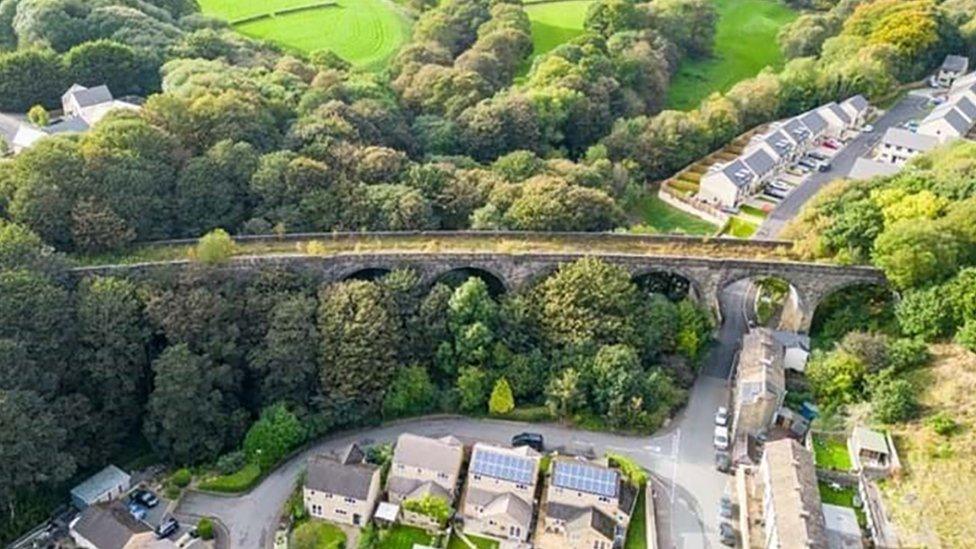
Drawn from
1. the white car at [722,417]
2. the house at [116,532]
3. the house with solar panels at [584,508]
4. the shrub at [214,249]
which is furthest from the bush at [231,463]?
the white car at [722,417]

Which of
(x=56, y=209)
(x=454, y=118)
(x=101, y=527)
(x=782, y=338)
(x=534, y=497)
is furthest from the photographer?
(x=454, y=118)

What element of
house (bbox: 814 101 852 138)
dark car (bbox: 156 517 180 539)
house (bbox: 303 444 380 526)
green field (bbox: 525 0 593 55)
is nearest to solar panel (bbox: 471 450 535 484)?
house (bbox: 303 444 380 526)

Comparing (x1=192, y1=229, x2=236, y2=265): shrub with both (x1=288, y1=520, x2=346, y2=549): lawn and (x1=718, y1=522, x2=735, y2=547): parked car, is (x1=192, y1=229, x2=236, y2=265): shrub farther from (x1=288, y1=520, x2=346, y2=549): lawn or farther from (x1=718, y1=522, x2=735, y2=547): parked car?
(x1=718, y1=522, x2=735, y2=547): parked car

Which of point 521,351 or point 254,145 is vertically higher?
point 254,145

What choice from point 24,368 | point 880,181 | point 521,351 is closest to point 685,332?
point 521,351

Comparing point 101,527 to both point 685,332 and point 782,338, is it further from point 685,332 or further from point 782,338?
point 782,338

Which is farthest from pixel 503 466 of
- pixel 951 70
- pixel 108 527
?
pixel 951 70
